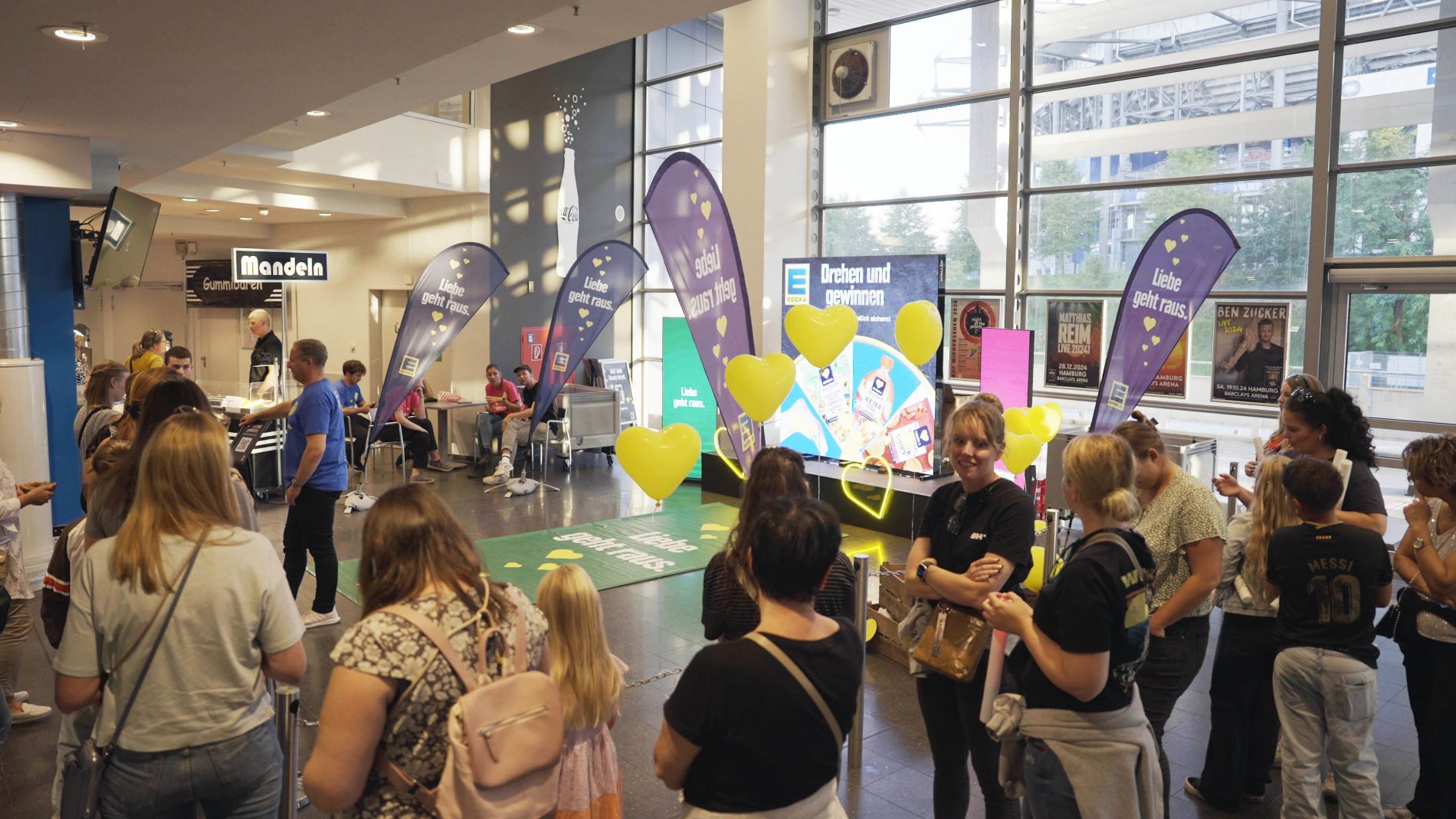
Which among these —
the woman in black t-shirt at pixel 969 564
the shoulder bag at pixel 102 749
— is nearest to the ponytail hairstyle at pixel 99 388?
the shoulder bag at pixel 102 749

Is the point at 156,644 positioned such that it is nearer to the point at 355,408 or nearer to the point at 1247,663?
the point at 1247,663

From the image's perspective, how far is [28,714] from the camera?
4230 mm

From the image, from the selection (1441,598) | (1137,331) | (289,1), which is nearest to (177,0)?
(289,1)

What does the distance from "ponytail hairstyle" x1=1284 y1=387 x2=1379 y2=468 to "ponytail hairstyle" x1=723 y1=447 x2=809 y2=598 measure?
221 centimetres

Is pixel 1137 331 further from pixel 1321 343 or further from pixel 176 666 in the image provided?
pixel 176 666

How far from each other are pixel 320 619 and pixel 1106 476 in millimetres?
4764

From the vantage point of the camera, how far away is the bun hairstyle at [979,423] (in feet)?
9.35

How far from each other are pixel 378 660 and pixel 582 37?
4.48 metres

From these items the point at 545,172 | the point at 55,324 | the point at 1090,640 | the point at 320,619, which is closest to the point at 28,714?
the point at 320,619

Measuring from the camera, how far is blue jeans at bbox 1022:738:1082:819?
7.59 feet

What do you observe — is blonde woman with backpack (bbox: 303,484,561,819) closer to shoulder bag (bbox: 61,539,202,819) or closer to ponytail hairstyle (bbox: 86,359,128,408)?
shoulder bag (bbox: 61,539,202,819)

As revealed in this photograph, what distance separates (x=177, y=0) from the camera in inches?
147

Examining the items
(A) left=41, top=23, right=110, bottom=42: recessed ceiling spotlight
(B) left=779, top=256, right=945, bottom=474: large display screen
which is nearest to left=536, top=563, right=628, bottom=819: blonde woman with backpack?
(A) left=41, top=23, right=110, bottom=42: recessed ceiling spotlight

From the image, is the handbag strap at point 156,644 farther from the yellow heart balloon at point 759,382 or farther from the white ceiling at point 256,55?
the yellow heart balloon at point 759,382
